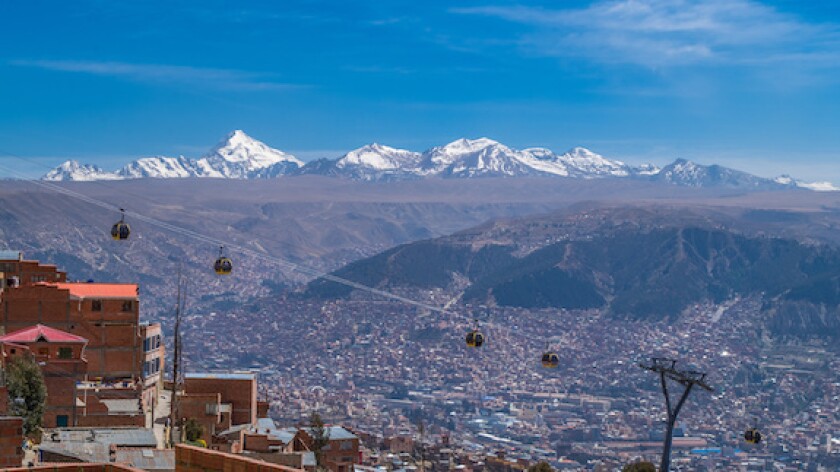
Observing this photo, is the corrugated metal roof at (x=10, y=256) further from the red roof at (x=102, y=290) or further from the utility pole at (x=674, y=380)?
the utility pole at (x=674, y=380)

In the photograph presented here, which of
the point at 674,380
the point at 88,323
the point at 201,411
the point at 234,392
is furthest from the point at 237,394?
the point at 674,380

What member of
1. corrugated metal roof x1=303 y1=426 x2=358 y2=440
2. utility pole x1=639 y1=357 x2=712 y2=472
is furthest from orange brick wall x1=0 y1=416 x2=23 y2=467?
corrugated metal roof x1=303 y1=426 x2=358 y2=440

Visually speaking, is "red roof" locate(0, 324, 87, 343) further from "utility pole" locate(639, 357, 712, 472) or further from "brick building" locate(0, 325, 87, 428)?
"utility pole" locate(639, 357, 712, 472)

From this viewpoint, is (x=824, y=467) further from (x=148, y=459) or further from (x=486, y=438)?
(x=148, y=459)

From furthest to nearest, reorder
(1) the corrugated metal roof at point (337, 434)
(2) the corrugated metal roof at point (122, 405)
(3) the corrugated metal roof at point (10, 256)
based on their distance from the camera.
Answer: (3) the corrugated metal roof at point (10, 256) → (1) the corrugated metal roof at point (337, 434) → (2) the corrugated metal roof at point (122, 405)

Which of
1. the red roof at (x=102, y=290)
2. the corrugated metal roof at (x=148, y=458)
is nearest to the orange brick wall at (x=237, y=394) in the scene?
the red roof at (x=102, y=290)

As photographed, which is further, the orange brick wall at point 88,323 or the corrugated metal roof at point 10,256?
the corrugated metal roof at point 10,256
